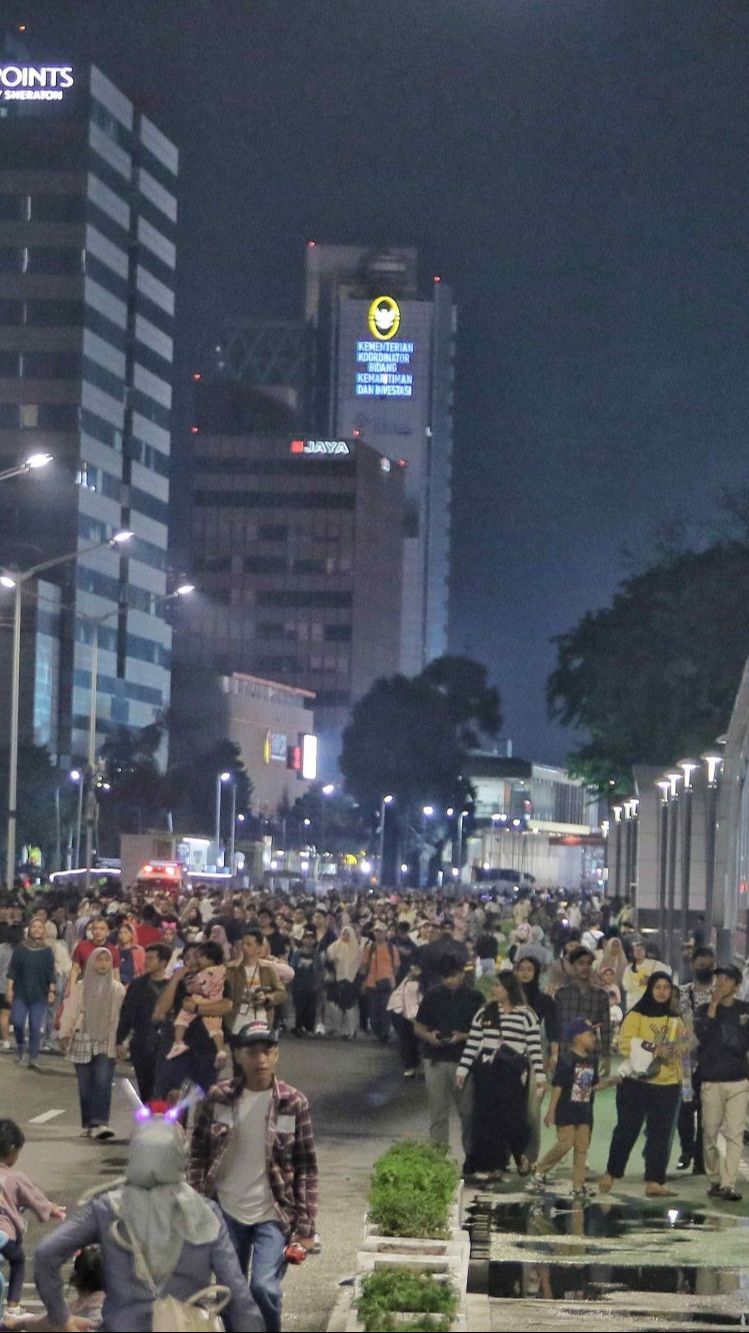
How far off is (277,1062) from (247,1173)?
10.6 m

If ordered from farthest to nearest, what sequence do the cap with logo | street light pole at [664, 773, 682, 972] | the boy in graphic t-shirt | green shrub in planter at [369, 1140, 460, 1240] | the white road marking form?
street light pole at [664, 773, 682, 972], the white road marking, the boy in graphic t-shirt, green shrub in planter at [369, 1140, 460, 1240], the cap with logo

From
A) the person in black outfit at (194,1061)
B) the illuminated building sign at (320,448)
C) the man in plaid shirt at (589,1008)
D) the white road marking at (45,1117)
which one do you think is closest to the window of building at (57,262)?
the illuminated building sign at (320,448)

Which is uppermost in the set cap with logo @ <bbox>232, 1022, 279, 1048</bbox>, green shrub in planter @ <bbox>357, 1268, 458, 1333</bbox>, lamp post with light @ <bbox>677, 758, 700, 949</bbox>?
lamp post with light @ <bbox>677, 758, 700, 949</bbox>

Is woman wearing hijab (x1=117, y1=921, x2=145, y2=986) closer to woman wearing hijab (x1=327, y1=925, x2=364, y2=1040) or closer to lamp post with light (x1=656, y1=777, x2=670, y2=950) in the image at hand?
woman wearing hijab (x1=327, y1=925, x2=364, y2=1040)

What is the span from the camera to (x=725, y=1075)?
53.6 ft

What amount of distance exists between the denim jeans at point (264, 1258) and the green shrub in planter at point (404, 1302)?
39cm

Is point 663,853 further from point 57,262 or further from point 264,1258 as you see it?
point 57,262

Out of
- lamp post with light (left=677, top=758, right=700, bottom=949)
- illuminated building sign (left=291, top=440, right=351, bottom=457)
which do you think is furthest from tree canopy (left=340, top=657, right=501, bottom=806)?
lamp post with light (left=677, top=758, right=700, bottom=949)

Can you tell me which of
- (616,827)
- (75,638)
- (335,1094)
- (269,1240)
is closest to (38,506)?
(75,638)

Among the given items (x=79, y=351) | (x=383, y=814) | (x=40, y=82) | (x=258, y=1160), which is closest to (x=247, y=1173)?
(x=258, y=1160)

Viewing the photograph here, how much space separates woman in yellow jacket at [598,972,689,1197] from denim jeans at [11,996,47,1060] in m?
9.47

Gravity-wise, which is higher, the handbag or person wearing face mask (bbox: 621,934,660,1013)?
person wearing face mask (bbox: 621,934,660,1013)

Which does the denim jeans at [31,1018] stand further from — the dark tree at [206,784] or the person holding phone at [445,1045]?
the dark tree at [206,784]

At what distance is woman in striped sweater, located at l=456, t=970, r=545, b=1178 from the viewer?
16219 millimetres
